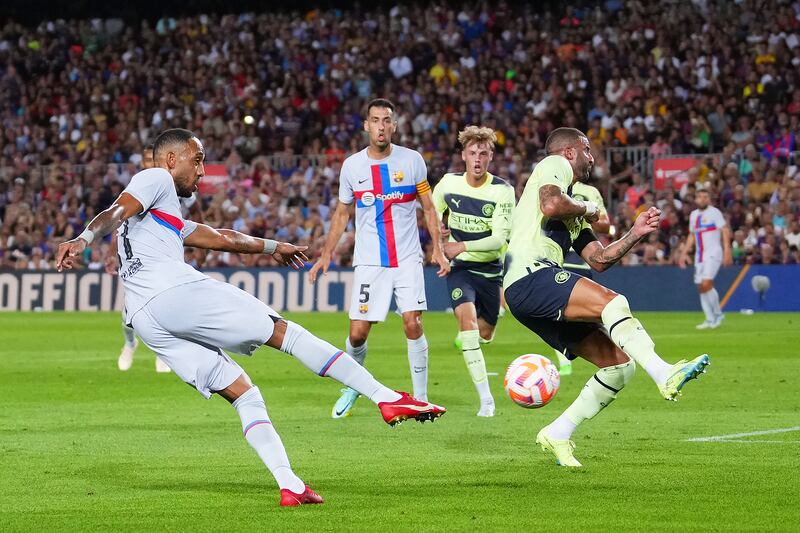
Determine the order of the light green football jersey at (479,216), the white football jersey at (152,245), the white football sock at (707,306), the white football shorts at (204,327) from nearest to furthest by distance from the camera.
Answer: the white football shorts at (204,327)
the white football jersey at (152,245)
the light green football jersey at (479,216)
the white football sock at (707,306)

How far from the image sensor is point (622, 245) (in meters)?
8.38

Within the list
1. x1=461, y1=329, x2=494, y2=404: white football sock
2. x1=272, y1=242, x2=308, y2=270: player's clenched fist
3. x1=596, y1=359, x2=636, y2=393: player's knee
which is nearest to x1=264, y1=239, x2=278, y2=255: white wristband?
x1=272, y1=242, x2=308, y2=270: player's clenched fist

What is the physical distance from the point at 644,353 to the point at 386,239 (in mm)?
4361

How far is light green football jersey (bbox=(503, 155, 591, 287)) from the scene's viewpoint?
842 cm

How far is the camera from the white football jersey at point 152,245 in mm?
7277

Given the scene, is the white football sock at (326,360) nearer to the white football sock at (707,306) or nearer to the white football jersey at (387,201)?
the white football jersey at (387,201)

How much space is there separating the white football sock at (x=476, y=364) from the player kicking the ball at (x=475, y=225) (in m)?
0.16

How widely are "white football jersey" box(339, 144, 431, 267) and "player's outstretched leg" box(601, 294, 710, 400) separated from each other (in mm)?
3962

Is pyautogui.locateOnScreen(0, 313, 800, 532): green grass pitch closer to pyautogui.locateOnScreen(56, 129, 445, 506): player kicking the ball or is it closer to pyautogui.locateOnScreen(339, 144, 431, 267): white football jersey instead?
→ pyautogui.locateOnScreen(56, 129, 445, 506): player kicking the ball

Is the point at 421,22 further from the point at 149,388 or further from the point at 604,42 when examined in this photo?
the point at 149,388

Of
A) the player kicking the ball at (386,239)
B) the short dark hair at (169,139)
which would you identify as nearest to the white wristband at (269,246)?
the short dark hair at (169,139)

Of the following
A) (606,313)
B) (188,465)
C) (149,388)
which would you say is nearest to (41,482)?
(188,465)

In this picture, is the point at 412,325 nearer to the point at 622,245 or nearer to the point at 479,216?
the point at 479,216

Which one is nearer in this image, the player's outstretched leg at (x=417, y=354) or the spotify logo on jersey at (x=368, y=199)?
the player's outstretched leg at (x=417, y=354)
